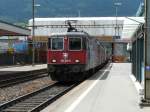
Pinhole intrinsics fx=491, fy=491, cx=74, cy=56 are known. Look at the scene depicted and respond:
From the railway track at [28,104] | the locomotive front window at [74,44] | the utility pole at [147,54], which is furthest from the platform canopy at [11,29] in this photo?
the utility pole at [147,54]

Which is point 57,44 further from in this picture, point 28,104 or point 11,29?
point 11,29

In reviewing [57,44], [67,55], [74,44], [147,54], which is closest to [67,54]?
[67,55]

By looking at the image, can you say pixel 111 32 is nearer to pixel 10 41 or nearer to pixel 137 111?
pixel 10 41

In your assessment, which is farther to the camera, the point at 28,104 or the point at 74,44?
the point at 74,44

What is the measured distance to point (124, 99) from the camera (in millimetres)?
16688

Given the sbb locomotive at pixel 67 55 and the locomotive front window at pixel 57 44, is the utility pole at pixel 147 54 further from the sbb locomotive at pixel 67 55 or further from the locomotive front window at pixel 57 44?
the locomotive front window at pixel 57 44

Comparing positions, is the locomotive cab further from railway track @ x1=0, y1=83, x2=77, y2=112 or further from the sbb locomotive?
railway track @ x1=0, y1=83, x2=77, y2=112

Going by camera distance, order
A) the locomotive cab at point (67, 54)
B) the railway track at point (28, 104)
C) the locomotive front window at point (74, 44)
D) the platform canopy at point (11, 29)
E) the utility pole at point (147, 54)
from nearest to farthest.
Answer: the utility pole at point (147, 54)
the railway track at point (28, 104)
the locomotive cab at point (67, 54)
the locomotive front window at point (74, 44)
the platform canopy at point (11, 29)

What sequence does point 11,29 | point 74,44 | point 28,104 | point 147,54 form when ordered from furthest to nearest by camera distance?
point 11,29 → point 74,44 → point 28,104 → point 147,54

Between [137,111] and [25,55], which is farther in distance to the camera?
[25,55]

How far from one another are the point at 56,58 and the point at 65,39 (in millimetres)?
1243

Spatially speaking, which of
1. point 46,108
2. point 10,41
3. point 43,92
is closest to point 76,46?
point 43,92

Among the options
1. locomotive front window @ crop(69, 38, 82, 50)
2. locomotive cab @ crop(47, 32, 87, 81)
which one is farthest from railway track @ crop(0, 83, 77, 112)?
locomotive front window @ crop(69, 38, 82, 50)

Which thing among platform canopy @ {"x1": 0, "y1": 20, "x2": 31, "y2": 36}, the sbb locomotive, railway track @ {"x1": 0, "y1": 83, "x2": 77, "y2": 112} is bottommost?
railway track @ {"x1": 0, "y1": 83, "x2": 77, "y2": 112}
